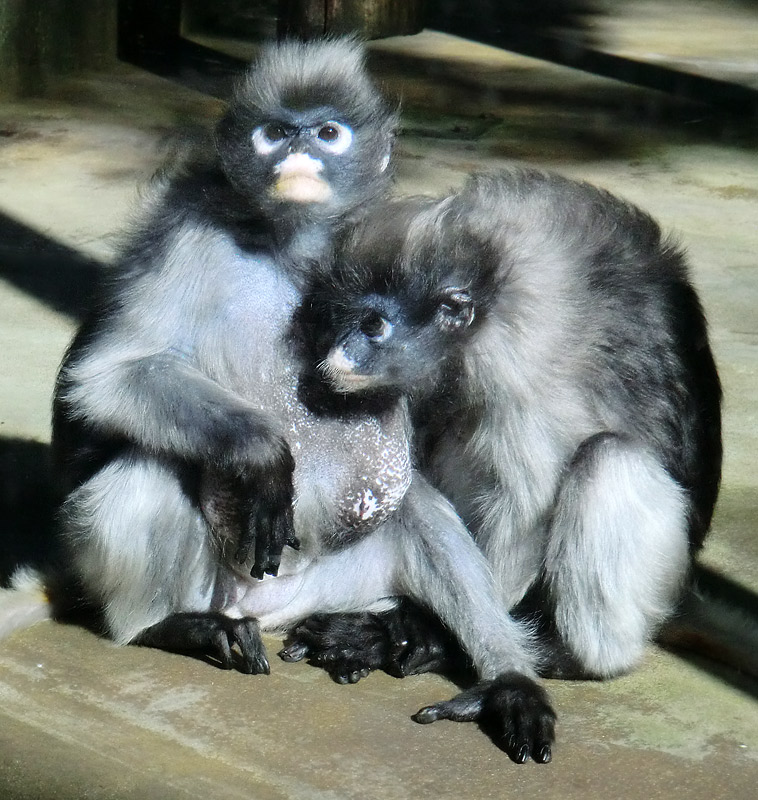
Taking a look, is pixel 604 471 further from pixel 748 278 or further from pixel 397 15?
pixel 397 15

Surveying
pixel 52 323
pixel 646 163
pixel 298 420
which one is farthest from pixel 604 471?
pixel 646 163

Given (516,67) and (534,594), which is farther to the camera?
(516,67)

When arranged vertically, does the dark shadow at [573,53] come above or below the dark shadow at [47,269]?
above

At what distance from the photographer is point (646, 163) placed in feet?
28.8

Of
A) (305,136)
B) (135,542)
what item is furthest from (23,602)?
(305,136)

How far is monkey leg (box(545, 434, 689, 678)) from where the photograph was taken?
355 centimetres

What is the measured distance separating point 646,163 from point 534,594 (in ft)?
17.8

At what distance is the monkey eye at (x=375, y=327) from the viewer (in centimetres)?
351

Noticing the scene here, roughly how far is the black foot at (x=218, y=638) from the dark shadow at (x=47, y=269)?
281 cm

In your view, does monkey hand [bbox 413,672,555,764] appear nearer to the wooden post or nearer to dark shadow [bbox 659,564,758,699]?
dark shadow [bbox 659,564,758,699]

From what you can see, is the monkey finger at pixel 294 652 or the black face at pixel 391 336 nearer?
the black face at pixel 391 336

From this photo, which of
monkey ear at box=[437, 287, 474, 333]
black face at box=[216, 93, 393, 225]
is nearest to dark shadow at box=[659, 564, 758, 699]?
monkey ear at box=[437, 287, 474, 333]

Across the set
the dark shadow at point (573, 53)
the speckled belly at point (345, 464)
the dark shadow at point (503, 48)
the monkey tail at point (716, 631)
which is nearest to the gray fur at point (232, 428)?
the speckled belly at point (345, 464)

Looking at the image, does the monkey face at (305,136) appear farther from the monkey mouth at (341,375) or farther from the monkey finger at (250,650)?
the monkey finger at (250,650)
